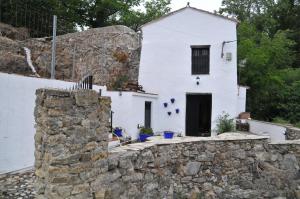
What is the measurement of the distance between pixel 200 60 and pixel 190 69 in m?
0.54

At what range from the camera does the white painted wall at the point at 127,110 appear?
1166 cm

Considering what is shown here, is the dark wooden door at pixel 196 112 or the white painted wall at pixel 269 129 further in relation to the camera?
the dark wooden door at pixel 196 112

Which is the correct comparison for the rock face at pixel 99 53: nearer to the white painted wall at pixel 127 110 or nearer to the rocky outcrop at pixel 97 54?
the rocky outcrop at pixel 97 54

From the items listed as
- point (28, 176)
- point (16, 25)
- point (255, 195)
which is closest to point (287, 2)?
point (16, 25)

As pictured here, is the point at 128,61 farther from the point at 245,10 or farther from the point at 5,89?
the point at 245,10

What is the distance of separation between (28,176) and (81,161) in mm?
3054

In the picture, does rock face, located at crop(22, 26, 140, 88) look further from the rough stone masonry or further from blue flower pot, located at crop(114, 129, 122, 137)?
the rough stone masonry

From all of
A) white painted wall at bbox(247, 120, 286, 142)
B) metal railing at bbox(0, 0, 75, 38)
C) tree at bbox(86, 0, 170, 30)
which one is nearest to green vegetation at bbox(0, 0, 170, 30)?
tree at bbox(86, 0, 170, 30)

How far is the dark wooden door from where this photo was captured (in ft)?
43.3

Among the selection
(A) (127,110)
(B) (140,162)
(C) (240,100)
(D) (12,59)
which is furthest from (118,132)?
(B) (140,162)

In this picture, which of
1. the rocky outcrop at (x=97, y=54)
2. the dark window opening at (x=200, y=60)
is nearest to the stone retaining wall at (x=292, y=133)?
the dark window opening at (x=200, y=60)

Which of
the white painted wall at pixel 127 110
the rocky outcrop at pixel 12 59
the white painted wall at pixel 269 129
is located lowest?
the white painted wall at pixel 269 129

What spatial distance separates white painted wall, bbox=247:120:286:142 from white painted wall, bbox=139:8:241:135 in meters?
0.91

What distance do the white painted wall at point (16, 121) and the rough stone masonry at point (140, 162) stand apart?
2.96 metres
